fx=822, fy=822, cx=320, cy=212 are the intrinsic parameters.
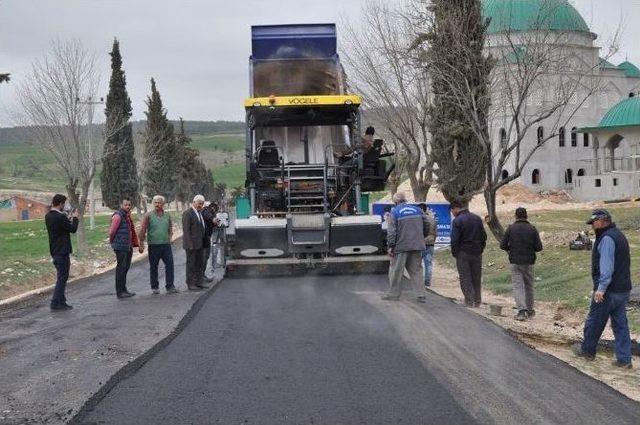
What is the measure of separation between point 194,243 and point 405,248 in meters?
3.91

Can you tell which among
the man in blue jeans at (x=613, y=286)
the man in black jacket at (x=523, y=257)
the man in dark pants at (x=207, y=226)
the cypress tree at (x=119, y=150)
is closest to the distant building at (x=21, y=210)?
the cypress tree at (x=119, y=150)

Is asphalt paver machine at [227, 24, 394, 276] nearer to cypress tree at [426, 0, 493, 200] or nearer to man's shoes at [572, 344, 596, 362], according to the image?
cypress tree at [426, 0, 493, 200]

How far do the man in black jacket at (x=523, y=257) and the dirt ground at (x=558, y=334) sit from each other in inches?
10.3

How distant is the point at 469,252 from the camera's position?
12727mm

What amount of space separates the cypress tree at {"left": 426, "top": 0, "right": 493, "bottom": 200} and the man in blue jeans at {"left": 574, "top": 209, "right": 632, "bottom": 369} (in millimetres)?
9692

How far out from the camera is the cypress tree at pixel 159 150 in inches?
2271

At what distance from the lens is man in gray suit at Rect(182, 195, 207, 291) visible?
14.3 m

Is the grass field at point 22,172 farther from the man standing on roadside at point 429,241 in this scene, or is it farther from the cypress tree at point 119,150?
the man standing on roadside at point 429,241

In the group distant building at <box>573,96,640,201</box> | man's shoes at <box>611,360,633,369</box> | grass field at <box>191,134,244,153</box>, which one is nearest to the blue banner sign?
man's shoes at <box>611,360,633,369</box>

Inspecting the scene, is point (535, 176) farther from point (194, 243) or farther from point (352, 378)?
point (352, 378)

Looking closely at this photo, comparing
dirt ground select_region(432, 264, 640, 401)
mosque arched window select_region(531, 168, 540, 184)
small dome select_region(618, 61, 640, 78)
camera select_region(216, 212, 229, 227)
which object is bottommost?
dirt ground select_region(432, 264, 640, 401)

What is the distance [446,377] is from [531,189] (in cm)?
5381

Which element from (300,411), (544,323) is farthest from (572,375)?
(544,323)

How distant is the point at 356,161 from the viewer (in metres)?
15.6
